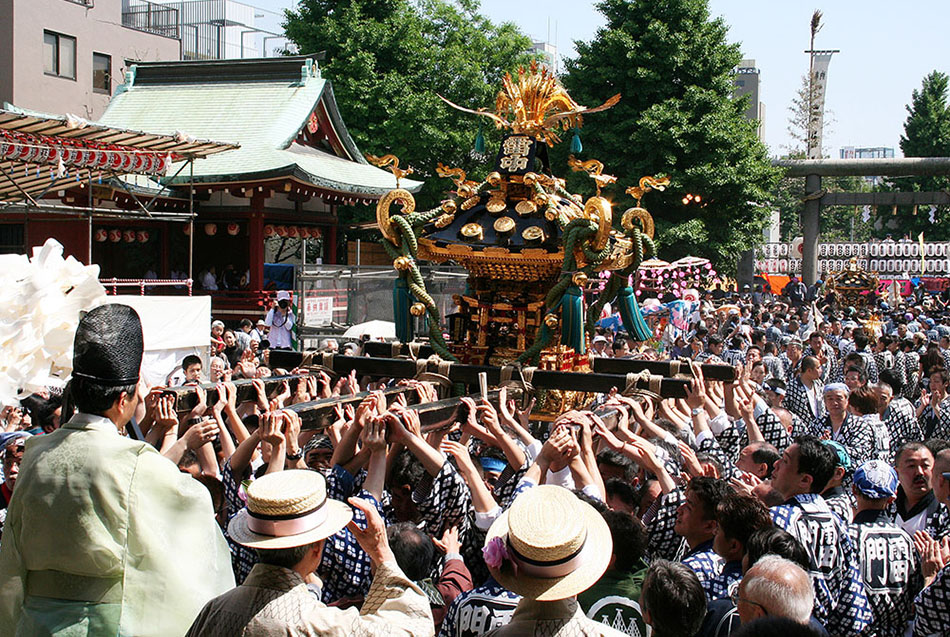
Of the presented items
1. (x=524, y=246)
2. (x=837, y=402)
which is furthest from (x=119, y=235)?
(x=837, y=402)

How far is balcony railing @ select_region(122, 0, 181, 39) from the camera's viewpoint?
33281 mm

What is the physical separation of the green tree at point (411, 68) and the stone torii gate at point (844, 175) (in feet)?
33.7

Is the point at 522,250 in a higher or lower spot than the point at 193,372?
higher

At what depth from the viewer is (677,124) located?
25094 millimetres

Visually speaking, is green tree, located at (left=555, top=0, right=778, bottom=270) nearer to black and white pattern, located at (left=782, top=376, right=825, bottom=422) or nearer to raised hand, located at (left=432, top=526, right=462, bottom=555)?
black and white pattern, located at (left=782, top=376, right=825, bottom=422)

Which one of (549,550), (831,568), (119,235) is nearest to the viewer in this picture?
(549,550)

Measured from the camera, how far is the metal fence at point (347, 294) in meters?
13.0

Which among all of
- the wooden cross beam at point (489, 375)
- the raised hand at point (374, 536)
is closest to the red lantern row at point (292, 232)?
the wooden cross beam at point (489, 375)

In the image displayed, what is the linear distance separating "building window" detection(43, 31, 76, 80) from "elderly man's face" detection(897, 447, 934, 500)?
2695 cm

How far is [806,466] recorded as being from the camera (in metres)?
4.20

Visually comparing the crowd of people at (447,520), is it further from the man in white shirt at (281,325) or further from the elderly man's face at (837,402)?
the man in white shirt at (281,325)

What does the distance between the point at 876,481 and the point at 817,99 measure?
130 feet

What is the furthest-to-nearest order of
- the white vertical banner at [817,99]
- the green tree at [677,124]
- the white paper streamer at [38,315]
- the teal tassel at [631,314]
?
the white vertical banner at [817,99]
the green tree at [677,124]
the teal tassel at [631,314]
the white paper streamer at [38,315]

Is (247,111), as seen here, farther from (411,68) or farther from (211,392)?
(211,392)
